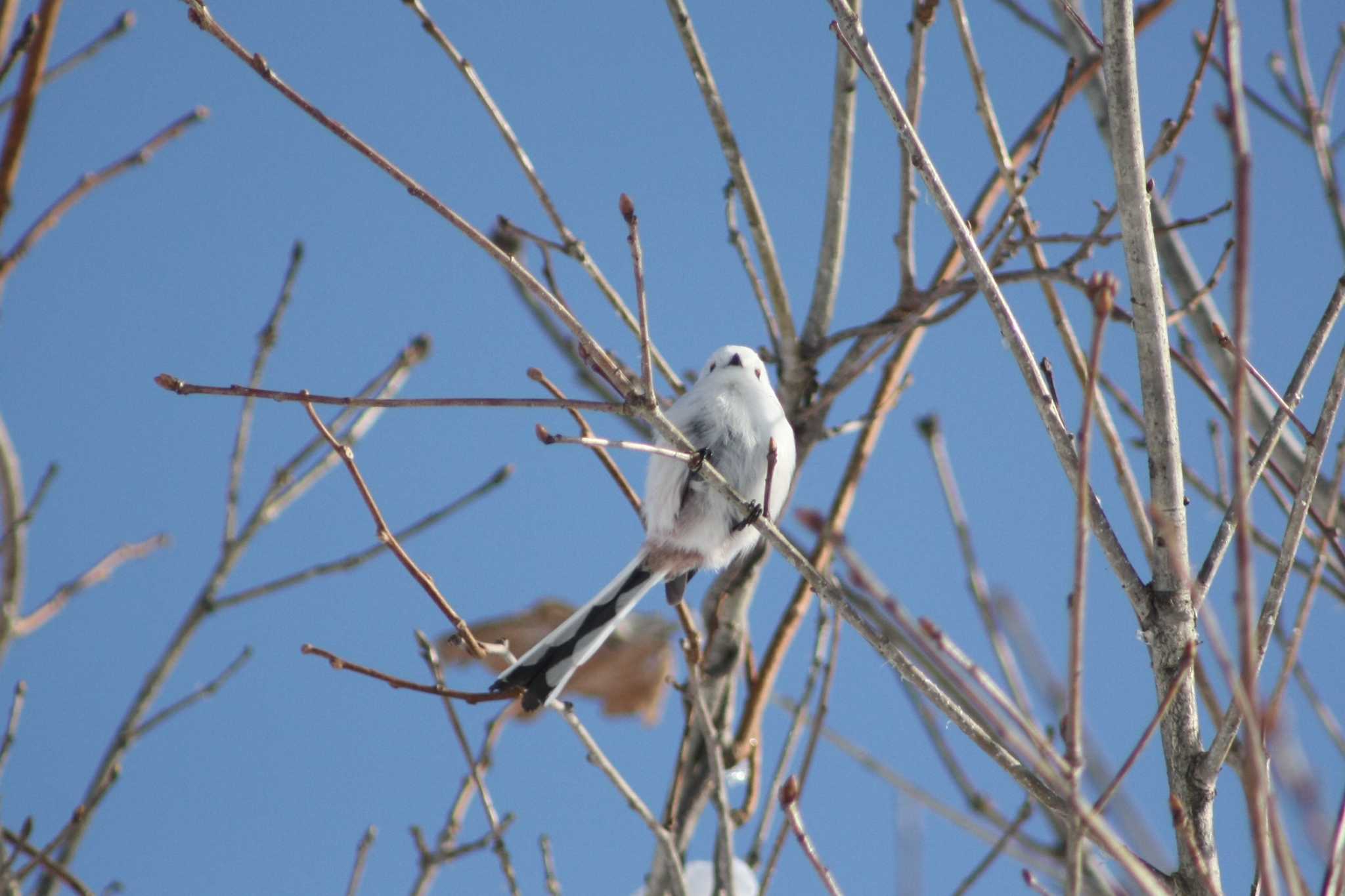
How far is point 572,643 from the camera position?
2324mm

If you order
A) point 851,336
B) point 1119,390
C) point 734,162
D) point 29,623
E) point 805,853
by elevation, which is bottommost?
point 805,853

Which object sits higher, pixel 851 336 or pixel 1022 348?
pixel 851 336

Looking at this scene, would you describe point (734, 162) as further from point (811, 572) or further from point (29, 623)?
point (29, 623)

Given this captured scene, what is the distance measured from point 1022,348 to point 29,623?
1832 mm

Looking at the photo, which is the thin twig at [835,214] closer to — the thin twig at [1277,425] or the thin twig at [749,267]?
the thin twig at [749,267]

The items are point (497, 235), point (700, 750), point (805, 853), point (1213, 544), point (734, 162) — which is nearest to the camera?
point (805, 853)

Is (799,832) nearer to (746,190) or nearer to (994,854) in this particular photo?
(994,854)

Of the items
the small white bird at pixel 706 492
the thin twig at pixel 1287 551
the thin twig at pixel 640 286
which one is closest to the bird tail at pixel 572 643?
the small white bird at pixel 706 492

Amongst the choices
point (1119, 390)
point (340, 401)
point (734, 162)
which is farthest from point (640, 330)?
point (734, 162)

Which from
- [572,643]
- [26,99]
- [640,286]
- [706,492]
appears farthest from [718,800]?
[26,99]

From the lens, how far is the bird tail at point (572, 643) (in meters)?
2.12

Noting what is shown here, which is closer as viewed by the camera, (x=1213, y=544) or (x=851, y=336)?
(x=1213, y=544)

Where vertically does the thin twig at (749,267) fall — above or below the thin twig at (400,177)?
above

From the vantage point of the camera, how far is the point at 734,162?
2623 millimetres
